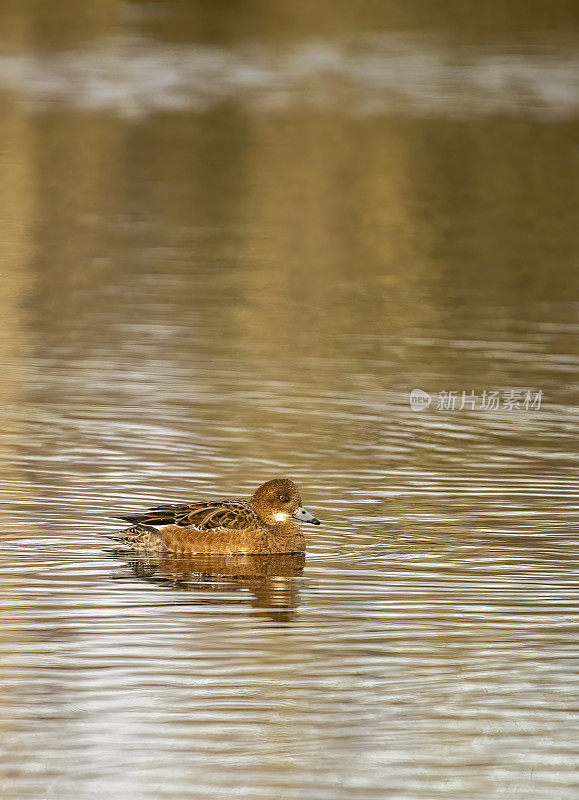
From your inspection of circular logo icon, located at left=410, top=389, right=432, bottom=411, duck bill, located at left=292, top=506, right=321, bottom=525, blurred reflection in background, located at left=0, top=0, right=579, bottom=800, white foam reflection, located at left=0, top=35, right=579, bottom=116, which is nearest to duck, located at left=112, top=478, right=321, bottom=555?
duck bill, located at left=292, top=506, right=321, bottom=525

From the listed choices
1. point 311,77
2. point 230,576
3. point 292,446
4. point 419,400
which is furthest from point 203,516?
point 311,77

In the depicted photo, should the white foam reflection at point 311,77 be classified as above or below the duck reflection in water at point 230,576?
below

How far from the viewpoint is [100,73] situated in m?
41.1

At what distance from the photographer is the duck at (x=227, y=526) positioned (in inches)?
399

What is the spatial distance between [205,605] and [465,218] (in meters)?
17.1

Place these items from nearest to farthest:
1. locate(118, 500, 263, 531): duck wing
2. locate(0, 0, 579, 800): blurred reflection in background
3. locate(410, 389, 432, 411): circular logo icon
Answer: locate(0, 0, 579, 800): blurred reflection in background < locate(118, 500, 263, 531): duck wing < locate(410, 389, 432, 411): circular logo icon

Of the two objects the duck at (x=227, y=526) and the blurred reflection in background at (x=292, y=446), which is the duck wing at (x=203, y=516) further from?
the blurred reflection in background at (x=292, y=446)

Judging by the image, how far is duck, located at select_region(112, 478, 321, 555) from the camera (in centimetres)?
1012


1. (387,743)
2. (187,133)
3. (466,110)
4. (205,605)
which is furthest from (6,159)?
(387,743)

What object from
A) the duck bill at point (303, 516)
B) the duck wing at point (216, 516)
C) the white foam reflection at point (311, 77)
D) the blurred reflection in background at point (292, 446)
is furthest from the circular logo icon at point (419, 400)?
the white foam reflection at point (311, 77)

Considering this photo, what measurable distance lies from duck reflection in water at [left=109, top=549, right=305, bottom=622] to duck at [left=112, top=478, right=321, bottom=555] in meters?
0.05

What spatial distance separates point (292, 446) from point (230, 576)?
3.00m

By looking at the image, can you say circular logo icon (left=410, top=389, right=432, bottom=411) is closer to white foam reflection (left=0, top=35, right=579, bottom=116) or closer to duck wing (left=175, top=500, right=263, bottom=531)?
duck wing (left=175, top=500, right=263, bottom=531)

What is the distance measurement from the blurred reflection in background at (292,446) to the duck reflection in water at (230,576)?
26 millimetres
